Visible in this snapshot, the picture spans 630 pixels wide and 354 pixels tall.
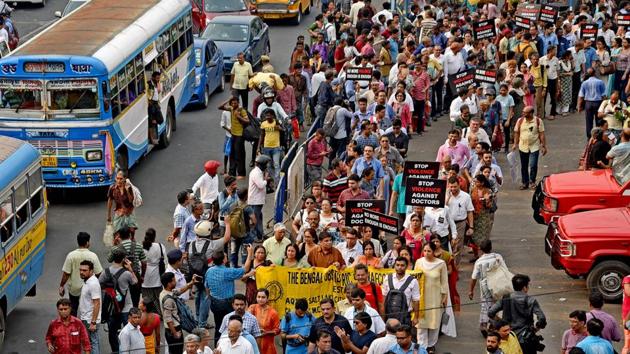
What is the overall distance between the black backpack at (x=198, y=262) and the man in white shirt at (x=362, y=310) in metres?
2.66

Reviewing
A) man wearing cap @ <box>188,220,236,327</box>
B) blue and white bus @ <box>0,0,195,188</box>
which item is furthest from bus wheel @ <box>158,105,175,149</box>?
man wearing cap @ <box>188,220,236,327</box>

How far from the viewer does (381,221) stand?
63.4ft

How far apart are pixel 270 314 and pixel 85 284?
231cm

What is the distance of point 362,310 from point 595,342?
8.28 ft

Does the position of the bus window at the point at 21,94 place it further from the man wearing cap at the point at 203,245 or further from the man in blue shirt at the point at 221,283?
the man in blue shirt at the point at 221,283

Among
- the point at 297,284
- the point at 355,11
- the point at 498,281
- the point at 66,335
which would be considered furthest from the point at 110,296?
the point at 355,11

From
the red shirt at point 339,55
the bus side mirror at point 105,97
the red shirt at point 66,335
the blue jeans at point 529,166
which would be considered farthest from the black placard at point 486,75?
the red shirt at point 66,335

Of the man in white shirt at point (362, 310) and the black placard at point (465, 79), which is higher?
the man in white shirt at point (362, 310)

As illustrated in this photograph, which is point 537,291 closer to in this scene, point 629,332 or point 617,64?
point 629,332

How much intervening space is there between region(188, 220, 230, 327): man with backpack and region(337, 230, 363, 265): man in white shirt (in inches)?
65.8

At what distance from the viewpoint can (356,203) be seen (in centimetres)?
1956

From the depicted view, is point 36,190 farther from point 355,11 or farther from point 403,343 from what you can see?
point 355,11

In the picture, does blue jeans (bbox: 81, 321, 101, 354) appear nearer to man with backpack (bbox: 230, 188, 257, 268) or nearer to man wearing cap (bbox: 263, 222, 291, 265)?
man wearing cap (bbox: 263, 222, 291, 265)

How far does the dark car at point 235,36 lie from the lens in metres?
34.2
